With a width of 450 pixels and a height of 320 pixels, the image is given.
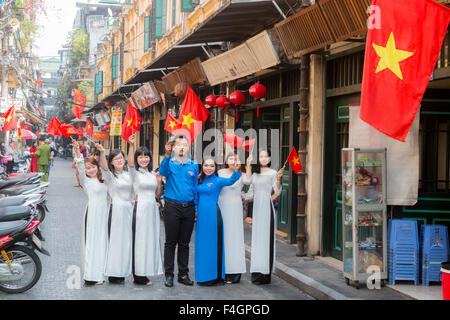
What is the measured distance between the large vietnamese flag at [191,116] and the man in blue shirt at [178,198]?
6076mm

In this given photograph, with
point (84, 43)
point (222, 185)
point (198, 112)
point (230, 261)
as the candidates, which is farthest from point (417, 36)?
point (84, 43)

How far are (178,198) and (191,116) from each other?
6.37 metres

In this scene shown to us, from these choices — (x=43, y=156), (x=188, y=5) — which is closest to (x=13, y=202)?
(x=188, y=5)

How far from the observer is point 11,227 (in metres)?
7.18

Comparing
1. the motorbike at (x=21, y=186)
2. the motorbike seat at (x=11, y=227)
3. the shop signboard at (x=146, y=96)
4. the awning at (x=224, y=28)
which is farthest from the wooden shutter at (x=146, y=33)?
the motorbike seat at (x=11, y=227)

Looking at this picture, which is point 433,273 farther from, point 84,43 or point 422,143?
point 84,43

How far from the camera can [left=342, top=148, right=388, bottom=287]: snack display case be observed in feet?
24.2

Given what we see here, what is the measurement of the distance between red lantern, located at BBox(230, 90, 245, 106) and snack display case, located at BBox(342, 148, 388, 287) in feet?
18.6

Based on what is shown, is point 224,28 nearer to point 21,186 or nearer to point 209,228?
point 21,186

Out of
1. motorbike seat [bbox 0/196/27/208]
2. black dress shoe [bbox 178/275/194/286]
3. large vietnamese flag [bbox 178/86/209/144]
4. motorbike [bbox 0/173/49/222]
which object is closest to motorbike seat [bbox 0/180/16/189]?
motorbike [bbox 0/173/49/222]

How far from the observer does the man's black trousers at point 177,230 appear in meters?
7.61

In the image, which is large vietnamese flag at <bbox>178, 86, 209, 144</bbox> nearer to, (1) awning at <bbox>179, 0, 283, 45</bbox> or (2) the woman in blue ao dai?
(1) awning at <bbox>179, 0, 283, 45</bbox>

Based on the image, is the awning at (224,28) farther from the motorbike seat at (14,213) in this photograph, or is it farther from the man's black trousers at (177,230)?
the motorbike seat at (14,213)

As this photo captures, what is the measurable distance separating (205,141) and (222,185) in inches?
369
